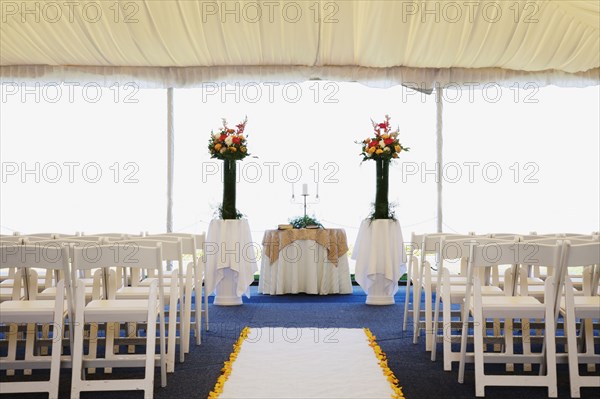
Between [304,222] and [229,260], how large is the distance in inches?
50.1

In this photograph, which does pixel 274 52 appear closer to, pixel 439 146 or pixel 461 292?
pixel 439 146

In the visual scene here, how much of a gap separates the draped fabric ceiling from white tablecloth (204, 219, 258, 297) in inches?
103

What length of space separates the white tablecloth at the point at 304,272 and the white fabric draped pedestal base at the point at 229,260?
559mm

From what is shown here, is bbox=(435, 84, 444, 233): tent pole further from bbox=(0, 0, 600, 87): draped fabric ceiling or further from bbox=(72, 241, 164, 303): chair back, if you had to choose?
bbox=(72, 241, 164, 303): chair back

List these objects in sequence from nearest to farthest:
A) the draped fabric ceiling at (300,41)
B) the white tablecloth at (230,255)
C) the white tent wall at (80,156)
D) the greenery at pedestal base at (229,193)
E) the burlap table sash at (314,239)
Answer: the white tablecloth at (230,255) → the greenery at pedestal base at (229,193) → the burlap table sash at (314,239) → the draped fabric ceiling at (300,41) → the white tent wall at (80,156)

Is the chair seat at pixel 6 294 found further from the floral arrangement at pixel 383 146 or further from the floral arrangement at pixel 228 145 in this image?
the floral arrangement at pixel 383 146

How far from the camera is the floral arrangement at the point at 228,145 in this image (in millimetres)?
7676

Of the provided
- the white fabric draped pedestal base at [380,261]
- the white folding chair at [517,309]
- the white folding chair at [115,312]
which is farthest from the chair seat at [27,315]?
the white fabric draped pedestal base at [380,261]

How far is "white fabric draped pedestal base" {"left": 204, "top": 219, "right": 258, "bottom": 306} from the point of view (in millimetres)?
7484

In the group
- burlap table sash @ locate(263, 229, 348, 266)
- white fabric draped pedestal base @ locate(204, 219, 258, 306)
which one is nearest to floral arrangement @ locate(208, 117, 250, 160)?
white fabric draped pedestal base @ locate(204, 219, 258, 306)

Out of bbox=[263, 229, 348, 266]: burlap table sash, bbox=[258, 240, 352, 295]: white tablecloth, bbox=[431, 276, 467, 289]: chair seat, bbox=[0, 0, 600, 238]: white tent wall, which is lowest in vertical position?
bbox=[258, 240, 352, 295]: white tablecloth

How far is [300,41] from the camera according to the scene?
891 cm

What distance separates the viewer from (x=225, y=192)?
7801 millimetres

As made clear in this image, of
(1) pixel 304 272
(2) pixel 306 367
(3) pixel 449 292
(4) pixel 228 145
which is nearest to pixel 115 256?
(2) pixel 306 367
